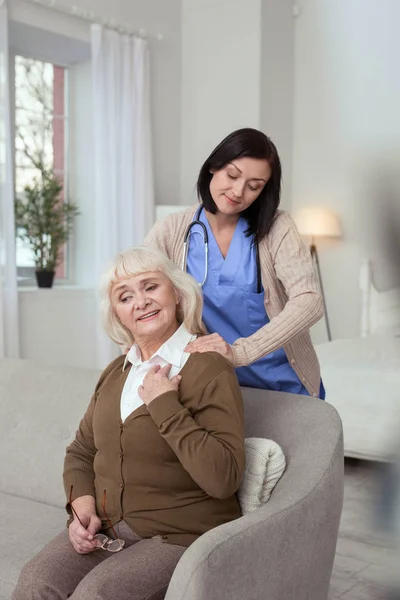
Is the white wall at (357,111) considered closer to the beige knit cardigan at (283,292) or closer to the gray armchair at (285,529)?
the gray armchair at (285,529)

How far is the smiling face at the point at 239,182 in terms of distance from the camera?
5.51 feet

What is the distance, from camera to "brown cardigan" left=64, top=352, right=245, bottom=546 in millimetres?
1471

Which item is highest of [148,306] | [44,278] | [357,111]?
[357,111]

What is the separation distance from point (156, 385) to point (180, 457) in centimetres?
16

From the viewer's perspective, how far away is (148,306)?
1711 mm

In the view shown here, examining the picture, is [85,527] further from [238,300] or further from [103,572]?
[238,300]

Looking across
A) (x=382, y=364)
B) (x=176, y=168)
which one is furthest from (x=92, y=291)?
(x=382, y=364)

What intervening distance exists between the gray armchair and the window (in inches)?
122

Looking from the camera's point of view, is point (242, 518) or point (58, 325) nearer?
point (242, 518)

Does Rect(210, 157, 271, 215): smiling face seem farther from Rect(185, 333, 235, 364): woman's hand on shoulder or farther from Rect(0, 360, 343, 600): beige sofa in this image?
Rect(0, 360, 343, 600): beige sofa

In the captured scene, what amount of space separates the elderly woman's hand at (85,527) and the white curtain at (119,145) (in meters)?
3.12

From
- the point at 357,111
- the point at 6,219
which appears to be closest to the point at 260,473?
the point at 357,111

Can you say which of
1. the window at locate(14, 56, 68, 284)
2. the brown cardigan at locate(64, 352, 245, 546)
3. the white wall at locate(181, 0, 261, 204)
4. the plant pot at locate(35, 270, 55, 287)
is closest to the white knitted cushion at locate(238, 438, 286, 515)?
the brown cardigan at locate(64, 352, 245, 546)

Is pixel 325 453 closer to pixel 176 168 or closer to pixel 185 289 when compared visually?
pixel 185 289
